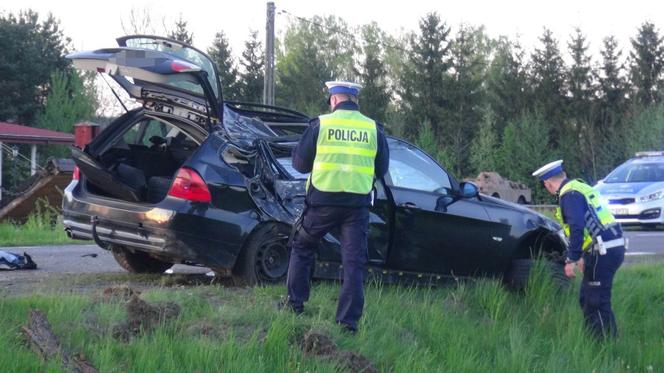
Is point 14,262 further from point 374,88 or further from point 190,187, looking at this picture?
point 374,88

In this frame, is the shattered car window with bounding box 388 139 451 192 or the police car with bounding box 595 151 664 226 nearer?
the shattered car window with bounding box 388 139 451 192

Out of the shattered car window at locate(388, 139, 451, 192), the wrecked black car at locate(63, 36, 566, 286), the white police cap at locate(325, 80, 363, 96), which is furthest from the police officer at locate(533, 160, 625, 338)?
the white police cap at locate(325, 80, 363, 96)

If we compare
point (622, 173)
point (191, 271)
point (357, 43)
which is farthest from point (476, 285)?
point (357, 43)

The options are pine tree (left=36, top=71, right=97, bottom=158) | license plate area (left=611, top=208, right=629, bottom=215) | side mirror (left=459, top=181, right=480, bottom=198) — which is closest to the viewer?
side mirror (left=459, top=181, right=480, bottom=198)

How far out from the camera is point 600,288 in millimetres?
7414

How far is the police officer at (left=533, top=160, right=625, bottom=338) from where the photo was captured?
723cm

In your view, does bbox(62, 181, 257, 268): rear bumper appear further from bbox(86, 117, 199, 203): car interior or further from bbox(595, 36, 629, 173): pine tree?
bbox(595, 36, 629, 173): pine tree

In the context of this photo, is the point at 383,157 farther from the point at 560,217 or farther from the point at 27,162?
the point at 27,162

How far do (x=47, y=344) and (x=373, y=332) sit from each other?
208 centimetres

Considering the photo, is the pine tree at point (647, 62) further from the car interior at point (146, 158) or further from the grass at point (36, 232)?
the car interior at point (146, 158)

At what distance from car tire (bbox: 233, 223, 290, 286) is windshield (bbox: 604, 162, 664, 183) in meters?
15.5

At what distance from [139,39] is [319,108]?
4290 cm

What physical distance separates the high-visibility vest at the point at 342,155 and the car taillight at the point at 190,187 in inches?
57.0

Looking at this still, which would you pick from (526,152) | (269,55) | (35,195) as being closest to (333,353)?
(35,195)
